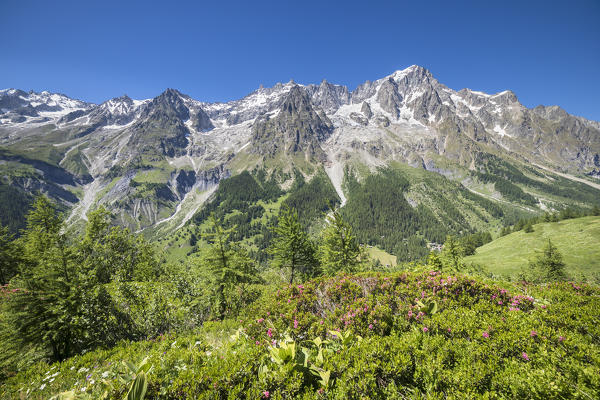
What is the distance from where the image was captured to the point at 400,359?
447 cm

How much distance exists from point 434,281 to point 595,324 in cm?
375

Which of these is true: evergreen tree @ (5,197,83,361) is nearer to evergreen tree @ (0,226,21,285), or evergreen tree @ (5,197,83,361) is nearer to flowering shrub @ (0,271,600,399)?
flowering shrub @ (0,271,600,399)

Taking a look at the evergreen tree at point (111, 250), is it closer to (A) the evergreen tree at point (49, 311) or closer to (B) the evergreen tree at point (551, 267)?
(A) the evergreen tree at point (49, 311)

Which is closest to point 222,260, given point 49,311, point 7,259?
point 49,311

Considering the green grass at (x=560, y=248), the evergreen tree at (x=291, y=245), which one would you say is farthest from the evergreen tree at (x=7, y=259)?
the green grass at (x=560, y=248)

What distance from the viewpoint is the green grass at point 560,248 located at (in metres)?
48.0

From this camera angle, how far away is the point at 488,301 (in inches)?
299

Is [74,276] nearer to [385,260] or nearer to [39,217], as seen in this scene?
[39,217]

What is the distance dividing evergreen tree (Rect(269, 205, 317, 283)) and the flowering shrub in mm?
16312

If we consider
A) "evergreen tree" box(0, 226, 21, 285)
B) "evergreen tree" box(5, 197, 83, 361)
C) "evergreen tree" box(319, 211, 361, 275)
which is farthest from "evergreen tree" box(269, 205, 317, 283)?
"evergreen tree" box(0, 226, 21, 285)

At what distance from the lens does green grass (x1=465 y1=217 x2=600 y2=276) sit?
47969mm

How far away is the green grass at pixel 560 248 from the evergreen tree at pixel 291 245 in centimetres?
5505

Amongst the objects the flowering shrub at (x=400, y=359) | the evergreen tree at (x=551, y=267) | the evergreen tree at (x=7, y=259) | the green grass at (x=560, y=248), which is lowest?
the green grass at (x=560, y=248)

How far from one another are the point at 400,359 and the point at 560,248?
8322 centimetres
